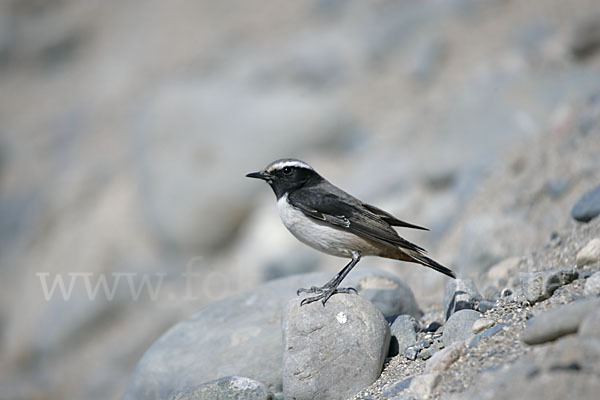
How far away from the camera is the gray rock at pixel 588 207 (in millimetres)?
6830

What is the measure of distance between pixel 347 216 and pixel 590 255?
2.24 meters

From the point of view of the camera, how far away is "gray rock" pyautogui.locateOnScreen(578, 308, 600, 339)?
3857mm

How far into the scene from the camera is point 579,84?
431 inches

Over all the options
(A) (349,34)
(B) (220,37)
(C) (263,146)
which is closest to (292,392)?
(C) (263,146)

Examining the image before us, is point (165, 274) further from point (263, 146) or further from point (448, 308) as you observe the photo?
point (448, 308)

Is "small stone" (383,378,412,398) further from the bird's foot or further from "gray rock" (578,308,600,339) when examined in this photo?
"gray rock" (578,308,600,339)

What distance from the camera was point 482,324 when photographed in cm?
509

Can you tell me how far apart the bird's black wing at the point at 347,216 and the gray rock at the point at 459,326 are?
0.88 m

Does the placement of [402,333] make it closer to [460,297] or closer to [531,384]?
[460,297]

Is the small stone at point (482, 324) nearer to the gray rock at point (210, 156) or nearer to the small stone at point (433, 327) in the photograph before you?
the small stone at point (433, 327)

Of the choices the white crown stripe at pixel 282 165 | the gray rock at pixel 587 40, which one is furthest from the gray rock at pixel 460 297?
the gray rock at pixel 587 40

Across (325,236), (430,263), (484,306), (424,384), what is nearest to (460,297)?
(484,306)

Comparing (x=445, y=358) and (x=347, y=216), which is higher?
(x=347, y=216)

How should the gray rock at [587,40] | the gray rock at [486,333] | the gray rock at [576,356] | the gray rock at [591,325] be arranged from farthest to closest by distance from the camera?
the gray rock at [587,40], the gray rock at [486,333], the gray rock at [591,325], the gray rock at [576,356]
